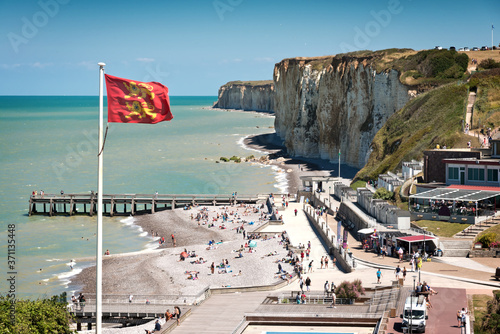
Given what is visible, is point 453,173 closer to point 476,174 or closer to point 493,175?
point 476,174

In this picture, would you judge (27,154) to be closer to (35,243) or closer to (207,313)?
(35,243)

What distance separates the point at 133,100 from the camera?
48.1 ft

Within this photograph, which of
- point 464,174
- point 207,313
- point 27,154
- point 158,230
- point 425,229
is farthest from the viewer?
point 27,154

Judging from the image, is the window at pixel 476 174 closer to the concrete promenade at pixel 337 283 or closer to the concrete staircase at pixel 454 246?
the concrete staircase at pixel 454 246

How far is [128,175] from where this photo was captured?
3706 inches

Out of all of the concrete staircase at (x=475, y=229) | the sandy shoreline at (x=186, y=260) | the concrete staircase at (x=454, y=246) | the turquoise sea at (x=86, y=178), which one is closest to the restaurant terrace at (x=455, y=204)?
the concrete staircase at (x=475, y=229)

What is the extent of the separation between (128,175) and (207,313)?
221 feet

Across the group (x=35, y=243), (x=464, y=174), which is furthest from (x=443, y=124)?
(x=35, y=243)

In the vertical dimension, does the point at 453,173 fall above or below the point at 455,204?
above

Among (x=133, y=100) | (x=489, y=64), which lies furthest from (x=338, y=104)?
(x=133, y=100)

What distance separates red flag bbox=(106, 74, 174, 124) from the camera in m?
14.6

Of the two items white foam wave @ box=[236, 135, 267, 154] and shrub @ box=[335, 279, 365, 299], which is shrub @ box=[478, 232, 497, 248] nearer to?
shrub @ box=[335, 279, 365, 299]

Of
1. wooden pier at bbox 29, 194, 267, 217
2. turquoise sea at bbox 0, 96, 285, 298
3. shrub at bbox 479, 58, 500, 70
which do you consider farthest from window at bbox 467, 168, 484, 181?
shrub at bbox 479, 58, 500, 70

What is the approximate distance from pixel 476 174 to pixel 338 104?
6243 cm
